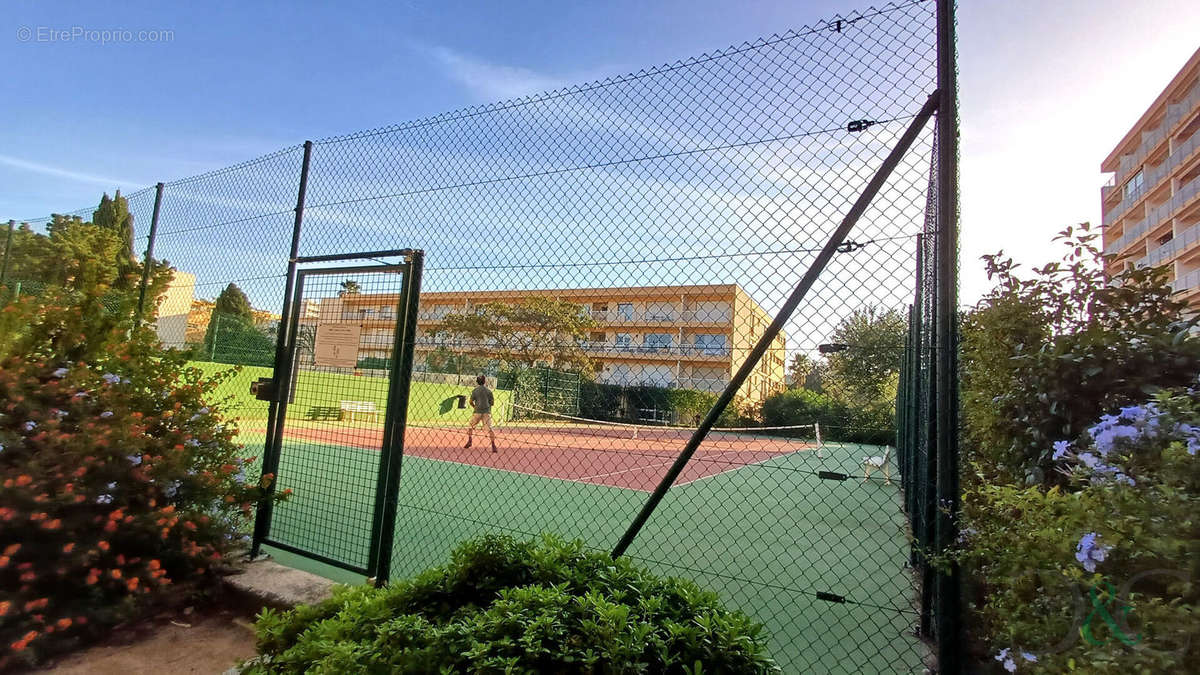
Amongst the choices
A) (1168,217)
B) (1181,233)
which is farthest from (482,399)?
(1168,217)

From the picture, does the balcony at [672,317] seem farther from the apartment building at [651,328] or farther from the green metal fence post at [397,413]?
the green metal fence post at [397,413]

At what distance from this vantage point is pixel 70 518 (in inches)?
93.0

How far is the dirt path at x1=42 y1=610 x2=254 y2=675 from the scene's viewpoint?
2.31 metres

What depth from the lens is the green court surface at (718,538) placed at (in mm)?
2895

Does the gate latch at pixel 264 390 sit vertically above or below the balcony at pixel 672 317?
below

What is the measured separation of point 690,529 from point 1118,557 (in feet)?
14.9

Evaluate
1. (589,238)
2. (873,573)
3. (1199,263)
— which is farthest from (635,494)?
(1199,263)

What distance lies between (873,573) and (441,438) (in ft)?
32.8

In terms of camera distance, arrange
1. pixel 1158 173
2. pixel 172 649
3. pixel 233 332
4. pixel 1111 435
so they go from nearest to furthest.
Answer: pixel 1111 435 → pixel 172 649 → pixel 233 332 → pixel 1158 173

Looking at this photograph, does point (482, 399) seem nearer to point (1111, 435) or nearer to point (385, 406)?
point (385, 406)

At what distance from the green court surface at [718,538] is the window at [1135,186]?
1539 inches

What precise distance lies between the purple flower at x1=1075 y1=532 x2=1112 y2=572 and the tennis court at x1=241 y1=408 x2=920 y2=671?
828mm

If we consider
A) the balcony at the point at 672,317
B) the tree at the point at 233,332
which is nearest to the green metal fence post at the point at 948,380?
the balcony at the point at 672,317

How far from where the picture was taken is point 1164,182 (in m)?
30.6
